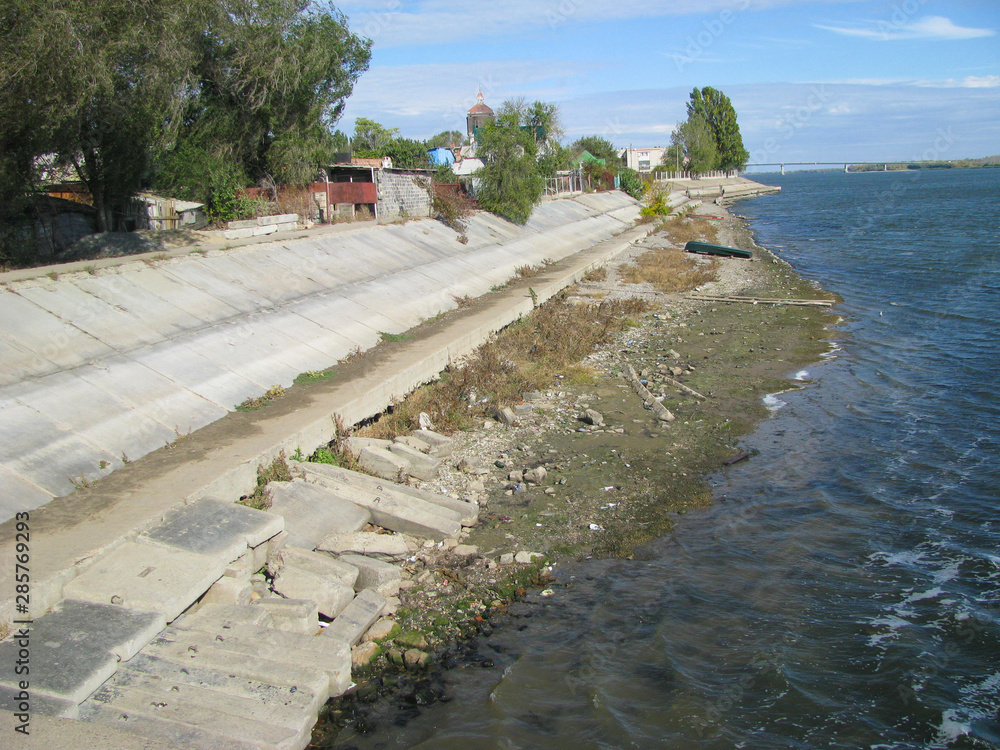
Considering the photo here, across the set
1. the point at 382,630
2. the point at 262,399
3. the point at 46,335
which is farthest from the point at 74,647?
the point at 46,335

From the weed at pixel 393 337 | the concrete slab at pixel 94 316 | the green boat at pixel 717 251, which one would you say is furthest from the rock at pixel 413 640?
the green boat at pixel 717 251

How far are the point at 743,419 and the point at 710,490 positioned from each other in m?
3.45

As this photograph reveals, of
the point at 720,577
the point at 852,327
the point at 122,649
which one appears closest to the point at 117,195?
the point at 122,649

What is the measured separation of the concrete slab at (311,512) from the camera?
28.2ft

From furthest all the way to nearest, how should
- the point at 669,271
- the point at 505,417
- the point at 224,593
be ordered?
the point at 669,271 → the point at 505,417 → the point at 224,593

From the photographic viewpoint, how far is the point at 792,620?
7.98 metres

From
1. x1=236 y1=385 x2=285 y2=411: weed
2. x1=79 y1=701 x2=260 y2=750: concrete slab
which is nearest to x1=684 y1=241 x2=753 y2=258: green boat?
x1=236 y1=385 x2=285 y2=411: weed

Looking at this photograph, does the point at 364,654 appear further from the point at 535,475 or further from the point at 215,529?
the point at 535,475

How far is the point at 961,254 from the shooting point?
41.3 metres

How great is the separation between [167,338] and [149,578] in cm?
723

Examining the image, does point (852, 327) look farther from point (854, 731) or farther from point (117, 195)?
point (117, 195)

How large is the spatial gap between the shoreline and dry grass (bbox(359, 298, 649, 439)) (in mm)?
456

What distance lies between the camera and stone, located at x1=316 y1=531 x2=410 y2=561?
27.6 ft

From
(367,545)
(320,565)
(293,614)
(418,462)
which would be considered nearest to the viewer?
(293,614)
